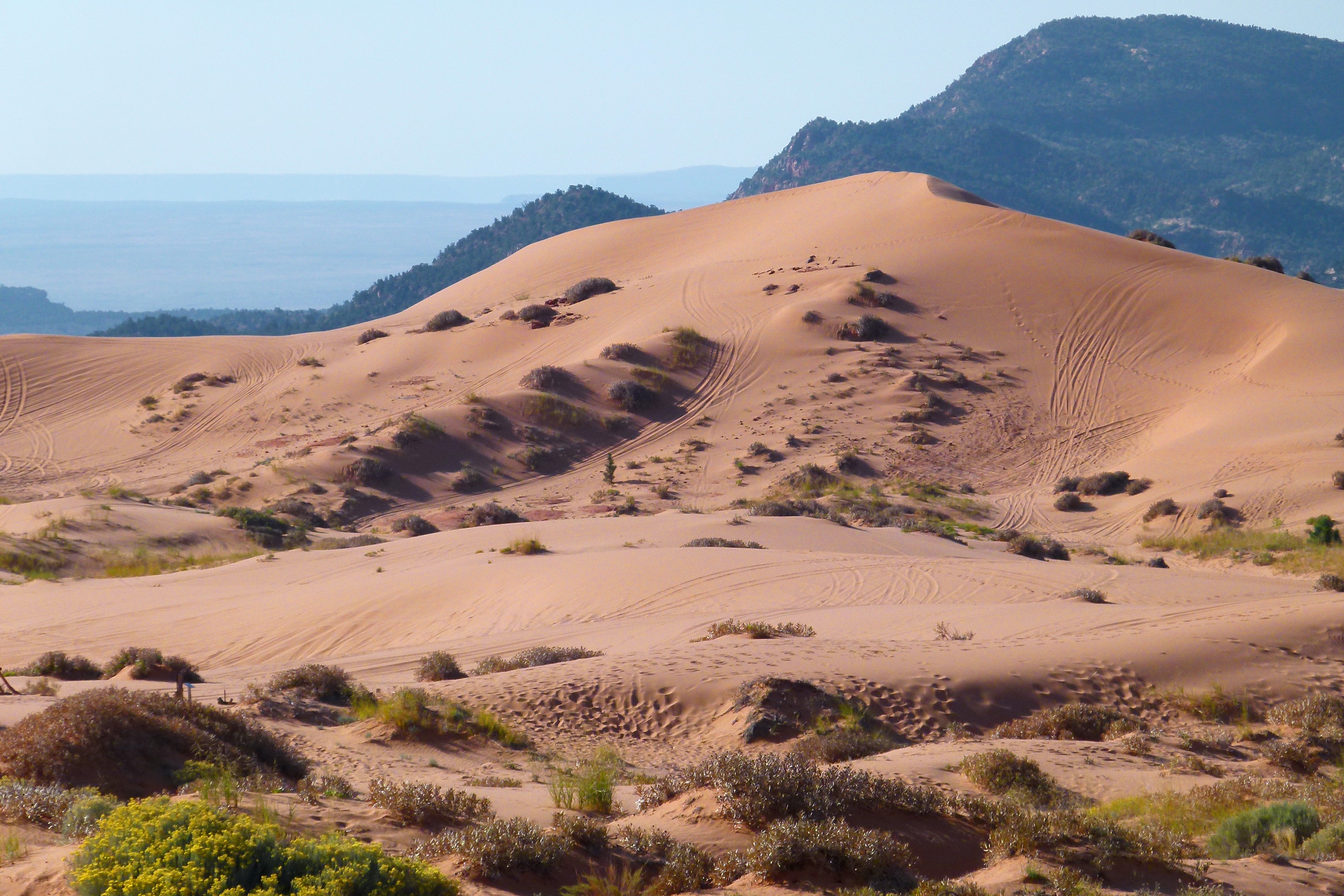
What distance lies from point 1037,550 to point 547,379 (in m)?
15.3

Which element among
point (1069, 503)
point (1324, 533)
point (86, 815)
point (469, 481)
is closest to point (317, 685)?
point (86, 815)

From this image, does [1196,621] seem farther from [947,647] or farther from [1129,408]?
[1129,408]

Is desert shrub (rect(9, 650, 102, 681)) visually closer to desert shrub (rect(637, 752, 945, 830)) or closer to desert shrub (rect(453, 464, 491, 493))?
desert shrub (rect(637, 752, 945, 830))

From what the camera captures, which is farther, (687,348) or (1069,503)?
(687,348)

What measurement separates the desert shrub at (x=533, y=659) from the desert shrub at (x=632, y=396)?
716 inches

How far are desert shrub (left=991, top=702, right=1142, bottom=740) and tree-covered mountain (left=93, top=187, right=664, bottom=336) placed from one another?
65.6 meters

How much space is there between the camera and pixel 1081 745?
8000mm

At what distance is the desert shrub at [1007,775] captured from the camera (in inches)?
255

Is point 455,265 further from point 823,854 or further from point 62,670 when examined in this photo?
point 823,854

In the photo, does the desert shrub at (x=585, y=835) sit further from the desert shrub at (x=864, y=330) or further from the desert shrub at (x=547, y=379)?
the desert shrub at (x=864, y=330)

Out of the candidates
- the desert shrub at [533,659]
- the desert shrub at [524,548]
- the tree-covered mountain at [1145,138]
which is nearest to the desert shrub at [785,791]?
the desert shrub at [533,659]

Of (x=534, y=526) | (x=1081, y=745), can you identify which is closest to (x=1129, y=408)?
(x=534, y=526)

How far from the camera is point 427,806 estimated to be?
5.39 metres

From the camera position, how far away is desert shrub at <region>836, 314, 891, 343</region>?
3116cm
